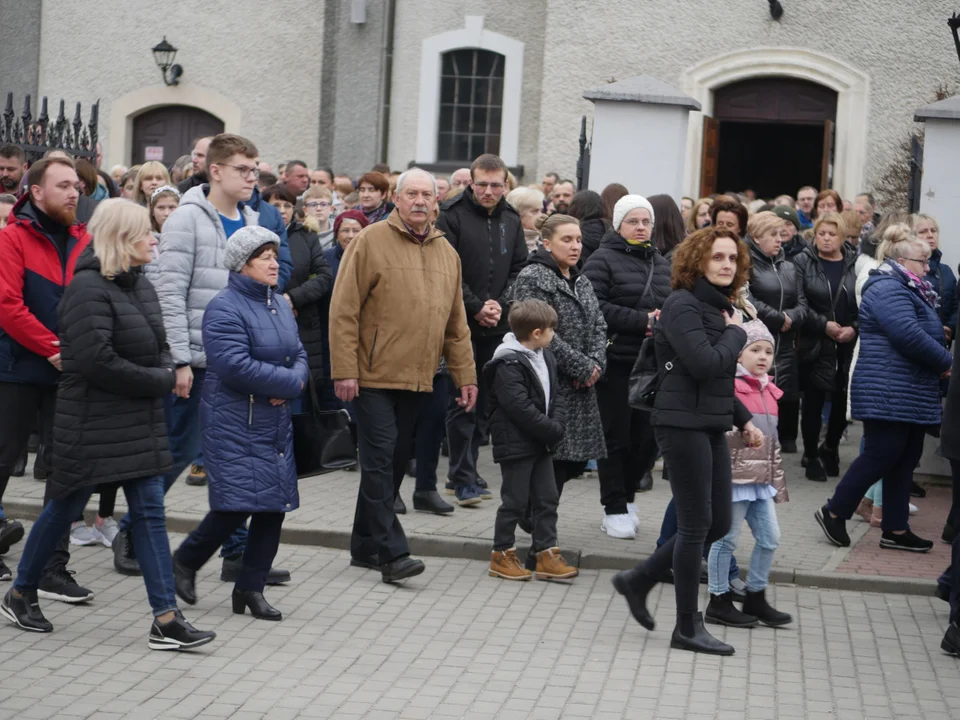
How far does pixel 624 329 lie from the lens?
908 cm

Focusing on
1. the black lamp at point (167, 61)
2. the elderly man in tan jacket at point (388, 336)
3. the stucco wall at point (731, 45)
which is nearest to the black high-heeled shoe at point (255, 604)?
the elderly man in tan jacket at point (388, 336)

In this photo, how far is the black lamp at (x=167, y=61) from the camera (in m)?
22.5

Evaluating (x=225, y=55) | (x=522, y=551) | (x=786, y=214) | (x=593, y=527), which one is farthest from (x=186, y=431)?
(x=225, y=55)

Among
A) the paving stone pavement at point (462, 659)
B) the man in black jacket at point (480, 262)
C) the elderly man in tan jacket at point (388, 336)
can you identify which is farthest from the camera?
the man in black jacket at point (480, 262)

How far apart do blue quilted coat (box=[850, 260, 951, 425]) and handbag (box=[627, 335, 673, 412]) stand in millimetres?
2259

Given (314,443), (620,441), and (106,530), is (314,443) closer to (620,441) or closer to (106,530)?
(106,530)

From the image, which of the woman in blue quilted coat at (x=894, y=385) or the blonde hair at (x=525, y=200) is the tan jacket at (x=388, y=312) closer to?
the woman in blue quilted coat at (x=894, y=385)

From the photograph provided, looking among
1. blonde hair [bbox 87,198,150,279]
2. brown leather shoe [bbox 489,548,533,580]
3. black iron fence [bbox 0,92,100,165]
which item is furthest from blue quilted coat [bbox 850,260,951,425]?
black iron fence [bbox 0,92,100,165]

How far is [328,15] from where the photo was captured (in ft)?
73.1

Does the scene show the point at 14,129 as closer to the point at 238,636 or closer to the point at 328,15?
the point at 238,636

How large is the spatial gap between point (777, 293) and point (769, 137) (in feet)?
56.8

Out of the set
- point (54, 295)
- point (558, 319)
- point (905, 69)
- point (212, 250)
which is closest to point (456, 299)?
point (558, 319)

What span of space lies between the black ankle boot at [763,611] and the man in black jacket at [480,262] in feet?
8.44

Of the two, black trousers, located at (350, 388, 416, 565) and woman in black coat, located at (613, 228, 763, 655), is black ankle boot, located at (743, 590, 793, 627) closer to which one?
Result: woman in black coat, located at (613, 228, 763, 655)
